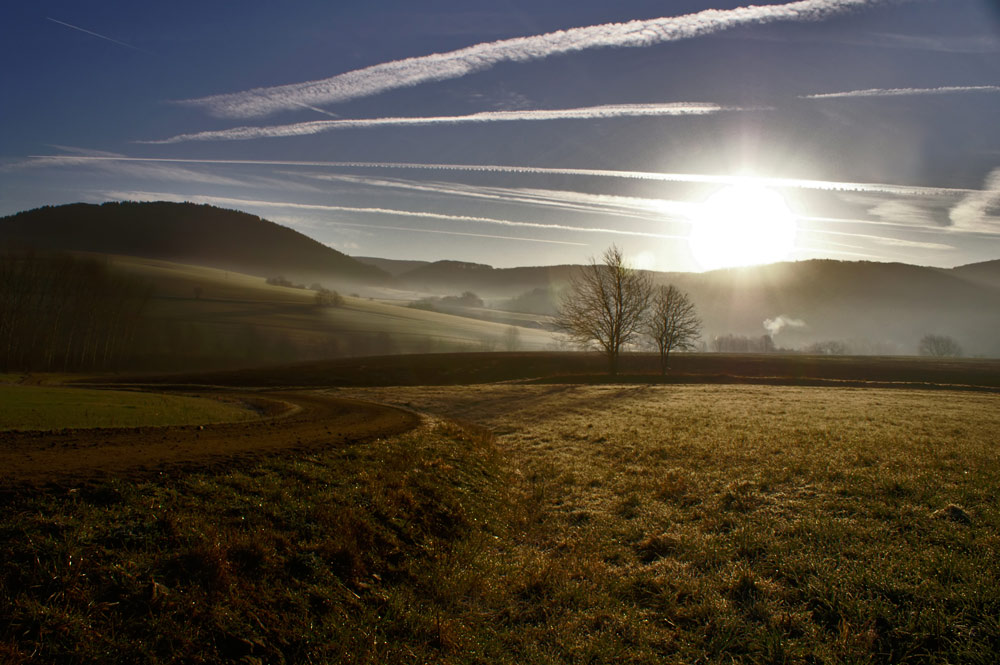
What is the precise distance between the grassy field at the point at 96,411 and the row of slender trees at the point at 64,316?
68360 mm

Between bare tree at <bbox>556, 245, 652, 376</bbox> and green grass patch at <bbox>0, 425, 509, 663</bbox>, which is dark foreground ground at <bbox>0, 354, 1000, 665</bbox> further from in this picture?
bare tree at <bbox>556, 245, 652, 376</bbox>

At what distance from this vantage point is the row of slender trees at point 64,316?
7088 centimetres

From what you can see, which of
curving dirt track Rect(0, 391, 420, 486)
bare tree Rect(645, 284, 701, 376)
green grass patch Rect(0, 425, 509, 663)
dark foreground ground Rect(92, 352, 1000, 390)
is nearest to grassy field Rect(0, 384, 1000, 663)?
green grass patch Rect(0, 425, 509, 663)

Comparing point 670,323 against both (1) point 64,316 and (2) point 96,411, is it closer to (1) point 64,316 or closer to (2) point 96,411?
(2) point 96,411

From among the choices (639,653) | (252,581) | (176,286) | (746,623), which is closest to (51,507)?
(252,581)

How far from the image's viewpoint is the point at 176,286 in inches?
5472

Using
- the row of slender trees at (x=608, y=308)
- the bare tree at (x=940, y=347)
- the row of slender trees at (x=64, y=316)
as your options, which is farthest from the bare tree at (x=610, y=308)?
the bare tree at (x=940, y=347)

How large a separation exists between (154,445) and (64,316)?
90.7 m

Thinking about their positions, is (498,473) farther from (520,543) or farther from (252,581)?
(252,581)

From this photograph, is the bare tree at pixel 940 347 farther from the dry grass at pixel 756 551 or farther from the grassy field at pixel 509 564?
the grassy field at pixel 509 564

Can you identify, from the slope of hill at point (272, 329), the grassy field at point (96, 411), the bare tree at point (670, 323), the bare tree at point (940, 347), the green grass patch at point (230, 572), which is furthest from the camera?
the bare tree at point (940, 347)

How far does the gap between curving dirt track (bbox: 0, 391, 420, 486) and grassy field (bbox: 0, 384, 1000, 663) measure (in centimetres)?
91

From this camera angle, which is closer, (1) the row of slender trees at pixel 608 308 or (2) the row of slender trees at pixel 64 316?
(1) the row of slender trees at pixel 608 308

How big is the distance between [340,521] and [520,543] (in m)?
3.98
